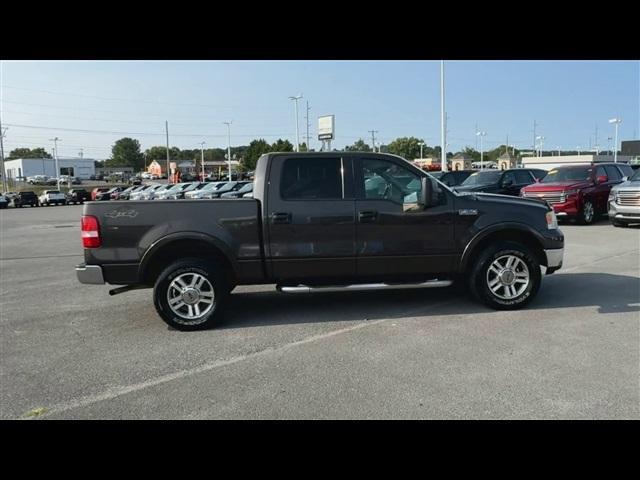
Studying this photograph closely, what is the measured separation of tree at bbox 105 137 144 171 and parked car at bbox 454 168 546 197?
159m

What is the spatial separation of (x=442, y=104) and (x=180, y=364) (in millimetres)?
30022

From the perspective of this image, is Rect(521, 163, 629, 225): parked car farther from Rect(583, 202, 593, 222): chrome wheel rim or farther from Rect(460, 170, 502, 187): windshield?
Rect(460, 170, 502, 187): windshield

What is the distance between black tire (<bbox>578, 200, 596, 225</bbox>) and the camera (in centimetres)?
1488

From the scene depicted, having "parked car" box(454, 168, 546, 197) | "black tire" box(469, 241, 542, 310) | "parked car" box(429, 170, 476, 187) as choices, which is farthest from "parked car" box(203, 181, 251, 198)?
"black tire" box(469, 241, 542, 310)

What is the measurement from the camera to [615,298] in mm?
6387

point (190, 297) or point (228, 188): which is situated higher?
point (228, 188)

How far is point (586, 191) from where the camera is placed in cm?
1512

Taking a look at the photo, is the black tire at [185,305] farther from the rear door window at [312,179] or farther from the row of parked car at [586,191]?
the row of parked car at [586,191]

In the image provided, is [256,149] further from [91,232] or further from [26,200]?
[91,232]

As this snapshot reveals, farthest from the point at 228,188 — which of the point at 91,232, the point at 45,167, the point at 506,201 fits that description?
the point at 45,167

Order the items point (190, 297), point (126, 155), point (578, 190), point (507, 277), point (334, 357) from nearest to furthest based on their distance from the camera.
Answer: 1. point (334, 357)
2. point (190, 297)
3. point (507, 277)
4. point (578, 190)
5. point (126, 155)

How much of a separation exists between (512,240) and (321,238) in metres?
2.44

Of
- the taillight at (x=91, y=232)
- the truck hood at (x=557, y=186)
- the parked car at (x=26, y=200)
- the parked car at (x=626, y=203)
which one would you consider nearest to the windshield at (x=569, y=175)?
the truck hood at (x=557, y=186)

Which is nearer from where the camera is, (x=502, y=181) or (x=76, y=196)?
(x=502, y=181)
